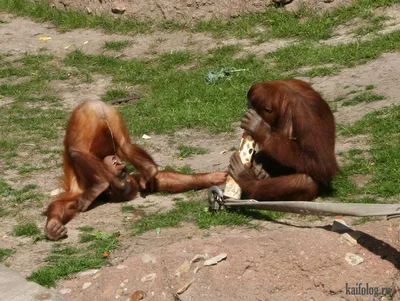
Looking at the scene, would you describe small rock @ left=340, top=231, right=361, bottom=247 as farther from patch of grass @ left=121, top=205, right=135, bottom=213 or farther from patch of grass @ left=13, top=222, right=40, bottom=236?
patch of grass @ left=13, top=222, right=40, bottom=236

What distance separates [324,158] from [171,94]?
419 centimetres

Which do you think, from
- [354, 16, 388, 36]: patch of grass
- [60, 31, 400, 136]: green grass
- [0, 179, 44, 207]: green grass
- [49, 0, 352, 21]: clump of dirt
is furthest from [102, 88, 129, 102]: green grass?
[354, 16, 388, 36]: patch of grass

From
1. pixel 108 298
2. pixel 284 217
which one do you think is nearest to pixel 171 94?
pixel 284 217

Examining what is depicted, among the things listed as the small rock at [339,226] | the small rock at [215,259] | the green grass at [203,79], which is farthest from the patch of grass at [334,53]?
the small rock at [215,259]

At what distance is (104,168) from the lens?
23.2 ft

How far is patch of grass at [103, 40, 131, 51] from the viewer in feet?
39.7

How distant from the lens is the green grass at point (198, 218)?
20.9 feet

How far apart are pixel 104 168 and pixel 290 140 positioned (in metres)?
1.69

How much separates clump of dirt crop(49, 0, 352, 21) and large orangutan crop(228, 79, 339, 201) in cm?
512

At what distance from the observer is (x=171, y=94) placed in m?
10.2

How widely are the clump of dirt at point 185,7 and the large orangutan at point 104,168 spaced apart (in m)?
4.95

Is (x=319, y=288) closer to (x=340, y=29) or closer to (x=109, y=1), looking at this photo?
(x=340, y=29)

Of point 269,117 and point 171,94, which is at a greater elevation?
point 269,117

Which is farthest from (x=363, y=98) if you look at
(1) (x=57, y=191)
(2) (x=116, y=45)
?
(2) (x=116, y=45)
